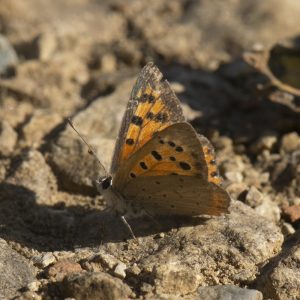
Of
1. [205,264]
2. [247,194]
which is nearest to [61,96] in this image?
[247,194]

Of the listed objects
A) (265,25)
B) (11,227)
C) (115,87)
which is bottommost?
(11,227)

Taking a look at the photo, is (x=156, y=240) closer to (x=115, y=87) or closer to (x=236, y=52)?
(x=115, y=87)

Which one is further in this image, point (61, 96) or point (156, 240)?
point (61, 96)

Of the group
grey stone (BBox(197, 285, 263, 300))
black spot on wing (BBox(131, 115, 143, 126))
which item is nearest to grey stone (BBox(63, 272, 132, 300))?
grey stone (BBox(197, 285, 263, 300))

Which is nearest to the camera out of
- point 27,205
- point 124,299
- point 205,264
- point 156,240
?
point 124,299

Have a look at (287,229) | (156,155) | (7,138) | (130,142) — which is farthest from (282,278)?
(7,138)

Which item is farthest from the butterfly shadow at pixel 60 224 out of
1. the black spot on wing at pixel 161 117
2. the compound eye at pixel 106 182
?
the black spot on wing at pixel 161 117

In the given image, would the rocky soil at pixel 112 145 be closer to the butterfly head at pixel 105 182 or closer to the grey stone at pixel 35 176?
the grey stone at pixel 35 176
